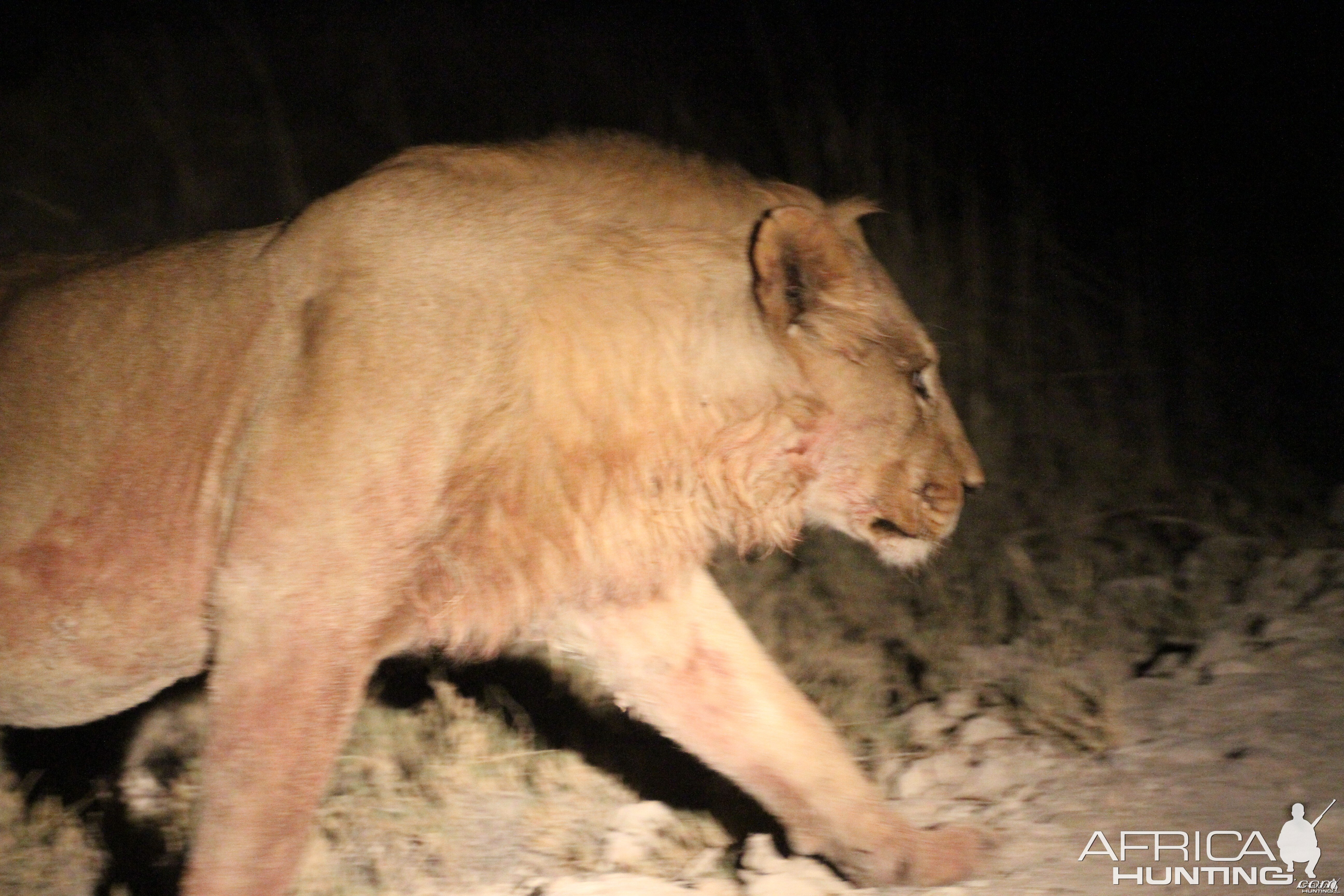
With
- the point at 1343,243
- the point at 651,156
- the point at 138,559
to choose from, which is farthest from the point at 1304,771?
the point at 1343,243

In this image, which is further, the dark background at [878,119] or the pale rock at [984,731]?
the dark background at [878,119]

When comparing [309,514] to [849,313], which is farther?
[849,313]

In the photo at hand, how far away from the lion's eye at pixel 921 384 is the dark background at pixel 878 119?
3.00 m

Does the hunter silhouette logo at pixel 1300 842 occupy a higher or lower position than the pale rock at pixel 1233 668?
lower

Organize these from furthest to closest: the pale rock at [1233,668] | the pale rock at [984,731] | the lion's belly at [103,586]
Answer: the pale rock at [1233,668]
the pale rock at [984,731]
the lion's belly at [103,586]

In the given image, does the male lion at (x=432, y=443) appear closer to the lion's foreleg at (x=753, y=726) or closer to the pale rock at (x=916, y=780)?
the lion's foreleg at (x=753, y=726)

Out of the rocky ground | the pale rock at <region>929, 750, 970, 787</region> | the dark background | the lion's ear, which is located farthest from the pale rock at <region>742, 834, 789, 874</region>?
the dark background

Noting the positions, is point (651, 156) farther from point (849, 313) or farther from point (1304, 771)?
point (1304, 771)

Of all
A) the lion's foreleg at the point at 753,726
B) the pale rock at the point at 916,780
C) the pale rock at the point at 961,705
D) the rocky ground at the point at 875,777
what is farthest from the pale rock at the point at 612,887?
the pale rock at the point at 961,705

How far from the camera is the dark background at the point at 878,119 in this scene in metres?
6.89

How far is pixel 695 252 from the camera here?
2531mm

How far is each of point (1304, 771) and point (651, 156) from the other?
6.13ft

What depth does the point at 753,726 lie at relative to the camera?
2850 millimetres

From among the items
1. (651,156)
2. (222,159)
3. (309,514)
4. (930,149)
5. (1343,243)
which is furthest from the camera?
(222,159)
